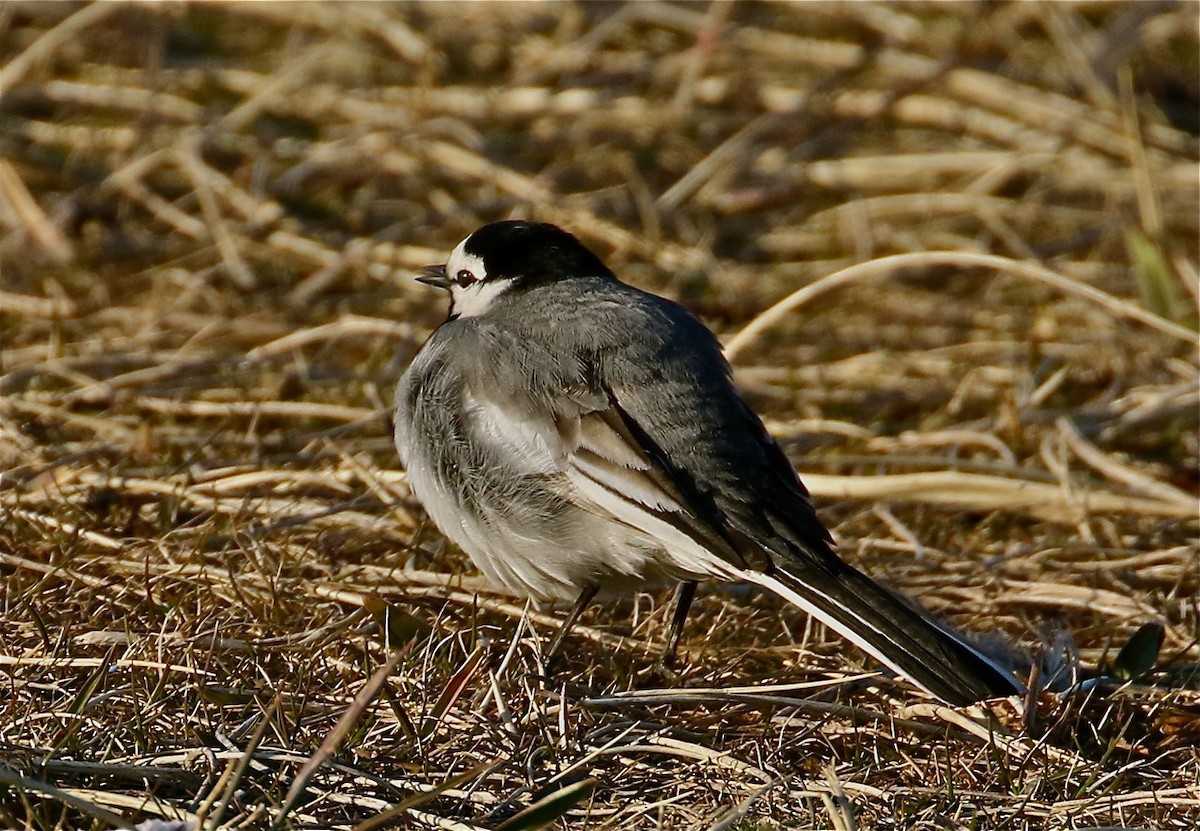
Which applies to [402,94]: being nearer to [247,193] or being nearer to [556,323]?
[247,193]

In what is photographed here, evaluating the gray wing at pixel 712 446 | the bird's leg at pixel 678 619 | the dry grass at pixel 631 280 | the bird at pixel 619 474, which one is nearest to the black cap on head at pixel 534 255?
the bird at pixel 619 474

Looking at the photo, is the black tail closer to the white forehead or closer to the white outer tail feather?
the white outer tail feather

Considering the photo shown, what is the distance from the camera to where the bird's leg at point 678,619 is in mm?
4117

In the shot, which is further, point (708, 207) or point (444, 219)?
point (708, 207)

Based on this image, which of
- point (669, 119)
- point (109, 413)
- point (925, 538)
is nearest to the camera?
point (925, 538)

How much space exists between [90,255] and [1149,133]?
5309mm

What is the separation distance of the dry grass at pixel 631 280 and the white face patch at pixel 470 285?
2.03 feet

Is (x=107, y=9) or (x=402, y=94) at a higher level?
(x=107, y=9)

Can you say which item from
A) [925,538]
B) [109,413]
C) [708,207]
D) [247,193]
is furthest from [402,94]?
[925,538]

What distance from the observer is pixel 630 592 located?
13.8 ft

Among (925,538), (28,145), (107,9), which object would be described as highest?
(107,9)

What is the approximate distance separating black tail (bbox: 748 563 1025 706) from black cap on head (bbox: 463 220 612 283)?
1382 mm

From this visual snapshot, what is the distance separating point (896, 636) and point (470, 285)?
6.51ft

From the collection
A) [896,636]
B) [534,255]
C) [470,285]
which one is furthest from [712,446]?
[470,285]
